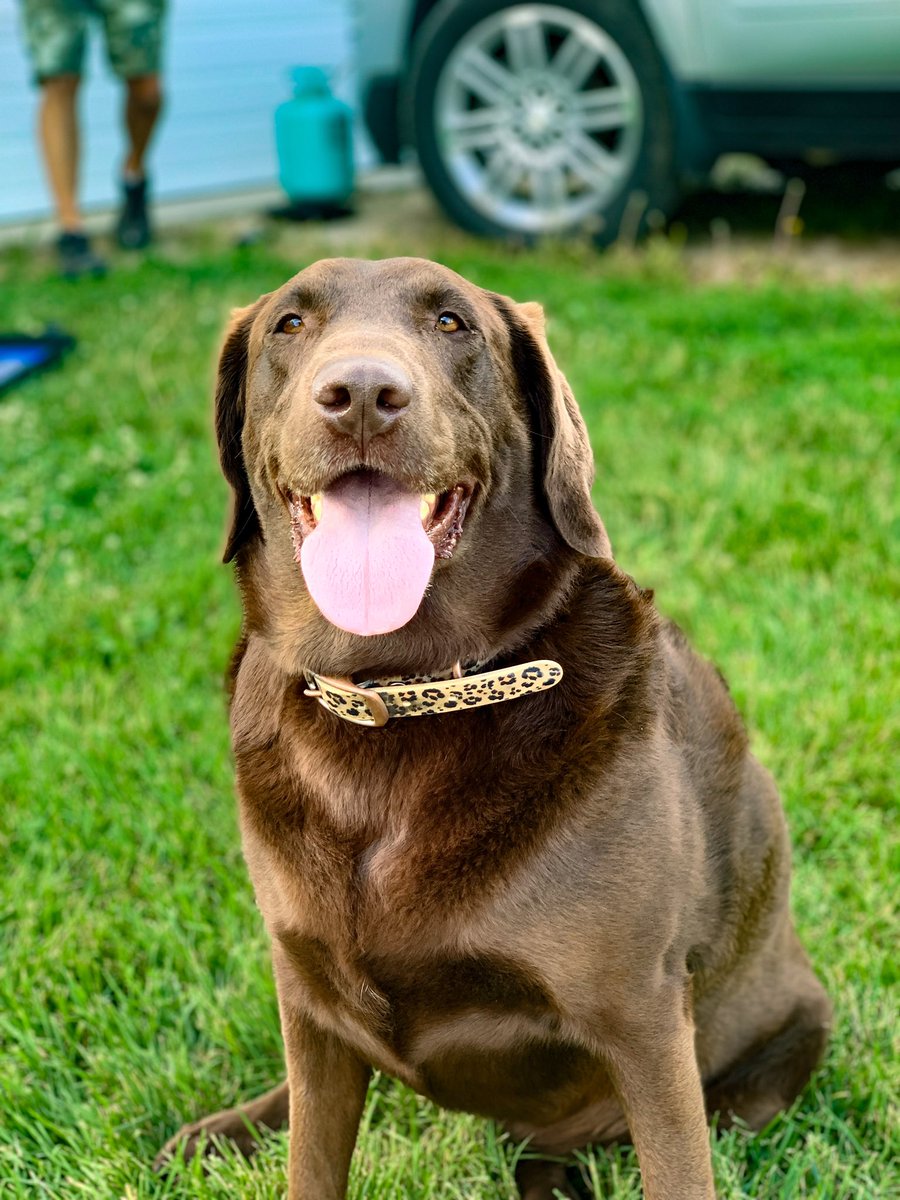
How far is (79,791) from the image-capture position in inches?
116

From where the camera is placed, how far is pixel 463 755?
178 cm

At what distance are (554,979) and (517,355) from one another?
93cm

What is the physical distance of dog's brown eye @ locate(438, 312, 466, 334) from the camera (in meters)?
1.93

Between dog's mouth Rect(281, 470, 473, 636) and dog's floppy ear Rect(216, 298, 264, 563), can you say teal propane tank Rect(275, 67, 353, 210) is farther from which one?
dog's mouth Rect(281, 470, 473, 636)

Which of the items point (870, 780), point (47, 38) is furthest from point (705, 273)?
point (870, 780)

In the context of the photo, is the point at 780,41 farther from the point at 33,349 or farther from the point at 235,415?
the point at 235,415

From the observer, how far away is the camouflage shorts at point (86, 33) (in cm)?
619

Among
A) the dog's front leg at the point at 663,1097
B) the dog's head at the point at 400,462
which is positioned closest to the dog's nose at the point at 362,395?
the dog's head at the point at 400,462

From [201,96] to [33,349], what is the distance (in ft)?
13.3

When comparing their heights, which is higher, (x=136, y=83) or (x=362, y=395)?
(x=362, y=395)

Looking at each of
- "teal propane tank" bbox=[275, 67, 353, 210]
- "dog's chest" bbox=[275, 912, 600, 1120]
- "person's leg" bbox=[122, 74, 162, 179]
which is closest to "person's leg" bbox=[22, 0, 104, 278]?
"person's leg" bbox=[122, 74, 162, 179]

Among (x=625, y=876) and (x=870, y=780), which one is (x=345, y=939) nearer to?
(x=625, y=876)

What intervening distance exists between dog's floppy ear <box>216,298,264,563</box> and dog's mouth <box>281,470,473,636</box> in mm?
218

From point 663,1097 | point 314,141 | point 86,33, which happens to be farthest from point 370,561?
point 314,141
